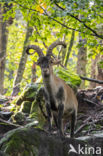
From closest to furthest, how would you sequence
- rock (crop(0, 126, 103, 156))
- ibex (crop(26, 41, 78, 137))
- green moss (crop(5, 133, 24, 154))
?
green moss (crop(5, 133, 24, 154)), rock (crop(0, 126, 103, 156)), ibex (crop(26, 41, 78, 137))

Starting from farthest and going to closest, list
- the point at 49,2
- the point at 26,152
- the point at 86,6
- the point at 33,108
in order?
the point at 33,108 < the point at 49,2 < the point at 86,6 < the point at 26,152

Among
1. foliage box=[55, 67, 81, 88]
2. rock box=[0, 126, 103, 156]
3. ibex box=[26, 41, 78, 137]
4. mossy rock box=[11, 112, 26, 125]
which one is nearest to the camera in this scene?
rock box=[0, 126, 103, 156]

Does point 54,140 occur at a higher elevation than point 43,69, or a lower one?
lower

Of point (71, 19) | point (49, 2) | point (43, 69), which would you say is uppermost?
point (49, 2)

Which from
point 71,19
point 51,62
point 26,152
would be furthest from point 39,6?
point 26,152

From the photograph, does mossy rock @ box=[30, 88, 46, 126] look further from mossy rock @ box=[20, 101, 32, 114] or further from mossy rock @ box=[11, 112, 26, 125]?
mossy rock @ box=[11, 112, 26, 125]

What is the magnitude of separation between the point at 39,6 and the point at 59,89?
12.9 ft

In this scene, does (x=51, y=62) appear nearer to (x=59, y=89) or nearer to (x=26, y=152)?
(x=59, y=89)

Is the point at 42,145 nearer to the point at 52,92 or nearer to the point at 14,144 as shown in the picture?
the point at 14,144

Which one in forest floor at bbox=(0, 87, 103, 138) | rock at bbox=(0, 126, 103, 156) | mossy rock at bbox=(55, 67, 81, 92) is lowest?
forest floor at bbox=(0, 87, 103, 138)

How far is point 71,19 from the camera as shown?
8.99 metres

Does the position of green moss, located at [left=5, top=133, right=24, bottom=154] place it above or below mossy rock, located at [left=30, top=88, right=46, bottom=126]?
above

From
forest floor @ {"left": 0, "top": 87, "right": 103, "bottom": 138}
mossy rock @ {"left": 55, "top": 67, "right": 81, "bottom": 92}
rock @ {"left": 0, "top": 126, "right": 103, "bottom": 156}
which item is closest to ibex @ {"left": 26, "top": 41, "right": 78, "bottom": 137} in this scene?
rock @ {"left": 0, "top": 126, "right": 103, "bottom": 156}

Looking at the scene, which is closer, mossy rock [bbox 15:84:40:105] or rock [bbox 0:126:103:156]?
rock [bbox 0:126:103:156]
